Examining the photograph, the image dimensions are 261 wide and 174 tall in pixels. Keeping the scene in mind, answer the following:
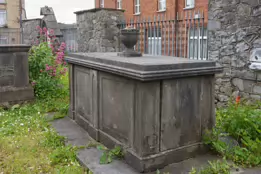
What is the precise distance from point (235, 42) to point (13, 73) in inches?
170

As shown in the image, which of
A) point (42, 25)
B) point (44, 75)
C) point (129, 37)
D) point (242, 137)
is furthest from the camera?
point (42, 25)

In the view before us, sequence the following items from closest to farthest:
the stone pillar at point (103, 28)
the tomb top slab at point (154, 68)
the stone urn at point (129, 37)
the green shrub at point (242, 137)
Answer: the tomb top slab at point (154, 68) < the green shrub at point (242, 137) < the stone urn at point (129, 37) < the stone pillar at point (103, 28)

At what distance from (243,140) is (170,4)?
50.8ft

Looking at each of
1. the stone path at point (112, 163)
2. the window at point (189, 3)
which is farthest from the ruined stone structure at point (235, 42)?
the window at point (189, 3)

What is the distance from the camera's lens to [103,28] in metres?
9.78

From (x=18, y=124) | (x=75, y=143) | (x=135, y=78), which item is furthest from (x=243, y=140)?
(x=18, y=124)

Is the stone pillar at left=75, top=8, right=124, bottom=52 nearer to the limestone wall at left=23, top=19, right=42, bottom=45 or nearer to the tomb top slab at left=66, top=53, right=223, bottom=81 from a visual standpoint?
the limestone wall at left=23, top=19, right=42, bottom=45

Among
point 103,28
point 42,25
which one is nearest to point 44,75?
point 103,28

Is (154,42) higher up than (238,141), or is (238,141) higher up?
(154,42)

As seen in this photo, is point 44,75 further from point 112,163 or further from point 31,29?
point 31,29

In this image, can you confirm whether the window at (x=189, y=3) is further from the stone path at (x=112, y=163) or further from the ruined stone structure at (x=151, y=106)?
the stone path at (x=112, y=163)

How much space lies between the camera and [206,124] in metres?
3.58

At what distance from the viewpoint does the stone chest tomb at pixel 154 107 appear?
3062 millimetres

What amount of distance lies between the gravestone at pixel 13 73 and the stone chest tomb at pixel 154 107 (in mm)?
2611
